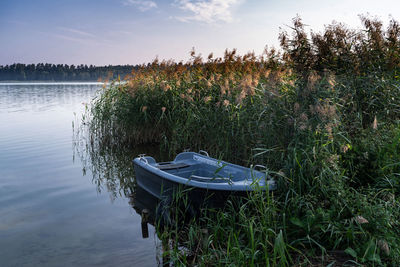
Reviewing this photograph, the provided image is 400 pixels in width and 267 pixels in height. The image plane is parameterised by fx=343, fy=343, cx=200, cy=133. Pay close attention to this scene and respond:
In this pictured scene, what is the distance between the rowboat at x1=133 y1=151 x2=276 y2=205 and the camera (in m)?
4.56

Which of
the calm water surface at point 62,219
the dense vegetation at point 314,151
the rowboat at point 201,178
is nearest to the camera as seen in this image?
the dense vegetation at point 314,151

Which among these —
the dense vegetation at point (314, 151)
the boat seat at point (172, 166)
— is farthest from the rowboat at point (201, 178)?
the dense vegetation at point (314, 151)

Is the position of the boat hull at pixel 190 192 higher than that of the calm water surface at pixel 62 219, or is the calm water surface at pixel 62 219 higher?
the boat hull at pixel 190 192

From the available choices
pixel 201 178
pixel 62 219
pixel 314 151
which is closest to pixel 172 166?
pixel 201 178

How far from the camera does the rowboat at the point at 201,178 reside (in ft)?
15.0

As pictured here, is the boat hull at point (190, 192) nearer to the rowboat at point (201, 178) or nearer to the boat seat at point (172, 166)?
the rowboat at point (201, 178)

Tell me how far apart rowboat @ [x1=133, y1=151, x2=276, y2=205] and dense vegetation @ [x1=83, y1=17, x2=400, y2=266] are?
221 millimetres

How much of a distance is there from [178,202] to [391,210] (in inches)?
112

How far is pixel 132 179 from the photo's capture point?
8.46 metres

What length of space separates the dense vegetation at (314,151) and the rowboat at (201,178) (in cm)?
22

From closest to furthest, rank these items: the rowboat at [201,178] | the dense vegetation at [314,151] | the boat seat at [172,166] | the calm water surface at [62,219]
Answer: the dense vegetation at [314,151] → the rowboat at [201,178] → the calm water surface at [62,219] → the boat seat at [172,166]

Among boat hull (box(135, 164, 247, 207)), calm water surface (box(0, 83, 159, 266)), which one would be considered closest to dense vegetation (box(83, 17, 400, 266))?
boat hull (box(135, 164, 247, 207))

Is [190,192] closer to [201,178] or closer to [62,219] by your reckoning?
[201,178]

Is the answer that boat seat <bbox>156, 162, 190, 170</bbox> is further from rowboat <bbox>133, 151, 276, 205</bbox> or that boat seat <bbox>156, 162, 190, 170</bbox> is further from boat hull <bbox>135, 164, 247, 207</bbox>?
boat hull <bbox>135, 164, 247, 207</bbox>
